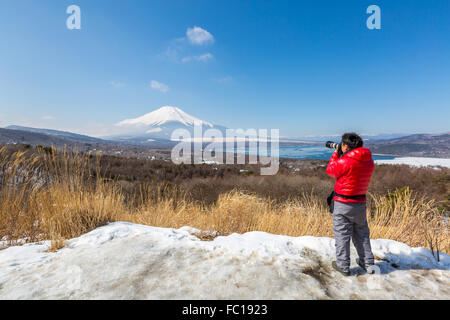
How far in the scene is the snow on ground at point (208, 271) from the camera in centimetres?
144

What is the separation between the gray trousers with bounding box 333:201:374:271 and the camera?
6.14 feet

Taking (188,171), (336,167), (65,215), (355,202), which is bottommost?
(188,171)

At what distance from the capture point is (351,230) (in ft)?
→ 6.41

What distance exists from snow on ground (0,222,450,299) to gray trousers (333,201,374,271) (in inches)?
6.9

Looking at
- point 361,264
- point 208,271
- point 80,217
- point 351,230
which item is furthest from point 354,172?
point 80,217

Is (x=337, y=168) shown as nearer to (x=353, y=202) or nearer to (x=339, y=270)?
(x=353, y=202)

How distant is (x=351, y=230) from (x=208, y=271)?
154 cm

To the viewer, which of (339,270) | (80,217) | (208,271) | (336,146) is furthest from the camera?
(80,217)

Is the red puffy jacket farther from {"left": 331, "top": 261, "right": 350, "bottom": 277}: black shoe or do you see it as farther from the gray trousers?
{"left": 331, "top": 261, "right": 350, "bottom": 277}: black shoe

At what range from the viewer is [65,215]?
2.75 m

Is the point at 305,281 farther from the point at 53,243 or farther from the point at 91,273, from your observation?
the point at 53,243

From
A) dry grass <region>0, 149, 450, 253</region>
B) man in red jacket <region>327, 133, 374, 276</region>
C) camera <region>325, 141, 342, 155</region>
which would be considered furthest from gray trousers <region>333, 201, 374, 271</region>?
dry grass <region>0, 149, 450, 253</region>
